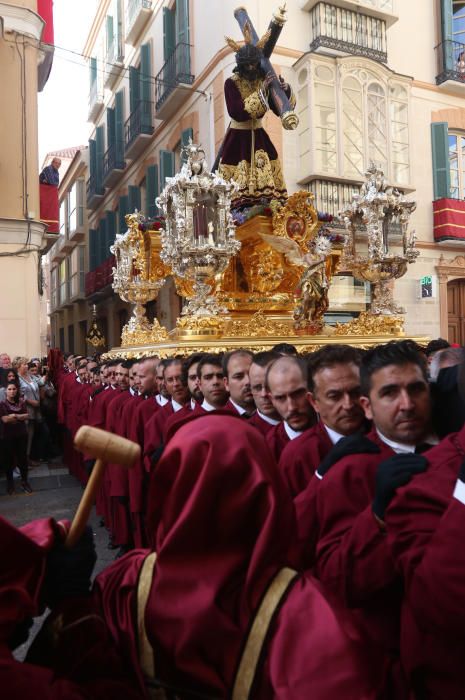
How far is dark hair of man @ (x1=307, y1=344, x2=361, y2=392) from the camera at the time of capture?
2.56m

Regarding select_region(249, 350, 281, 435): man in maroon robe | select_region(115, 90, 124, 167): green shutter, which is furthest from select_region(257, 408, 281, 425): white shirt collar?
select_region(115, 90, 124, 167): green shutter

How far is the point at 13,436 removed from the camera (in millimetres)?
6969

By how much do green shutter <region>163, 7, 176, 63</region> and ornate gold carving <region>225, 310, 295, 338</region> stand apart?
11.5 meters

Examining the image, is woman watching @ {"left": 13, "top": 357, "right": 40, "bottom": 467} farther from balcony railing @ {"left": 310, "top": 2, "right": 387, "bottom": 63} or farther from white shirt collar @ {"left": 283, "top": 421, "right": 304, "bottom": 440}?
balcony railing @ {"left": 310, "top": 2, "right": 387, "bottom": 63}

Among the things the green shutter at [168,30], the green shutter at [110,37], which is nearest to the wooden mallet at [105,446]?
the green shutter at [168,30]

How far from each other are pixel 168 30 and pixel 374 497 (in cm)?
1679

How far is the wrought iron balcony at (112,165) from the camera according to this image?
Answer: 19.6 metres

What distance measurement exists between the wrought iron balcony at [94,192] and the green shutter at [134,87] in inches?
161

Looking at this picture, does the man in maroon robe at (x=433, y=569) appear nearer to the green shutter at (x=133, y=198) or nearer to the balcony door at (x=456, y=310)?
the balcony door at (x=456, y=310)

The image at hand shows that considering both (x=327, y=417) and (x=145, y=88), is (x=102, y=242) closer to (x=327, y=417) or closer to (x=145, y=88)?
(x=145, y=88)

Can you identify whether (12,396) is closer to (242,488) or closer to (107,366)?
(107,366)

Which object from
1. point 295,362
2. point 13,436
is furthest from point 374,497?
point 13,436

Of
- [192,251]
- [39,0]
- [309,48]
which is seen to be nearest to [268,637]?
[192,251]

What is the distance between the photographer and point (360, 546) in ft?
5.11
